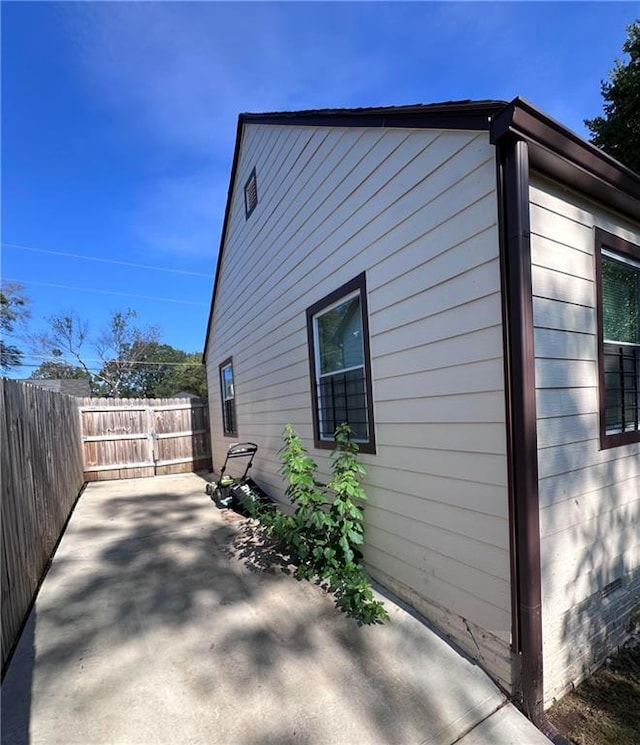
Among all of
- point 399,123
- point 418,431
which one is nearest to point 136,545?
point 418,431

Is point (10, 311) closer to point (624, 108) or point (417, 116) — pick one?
point (417, 116)

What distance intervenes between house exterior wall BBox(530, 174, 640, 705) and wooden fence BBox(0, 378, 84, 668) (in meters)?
3.23

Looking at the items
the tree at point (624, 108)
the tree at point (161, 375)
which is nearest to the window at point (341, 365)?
the tree at point (624, 108)

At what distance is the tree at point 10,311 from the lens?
23.7 meters

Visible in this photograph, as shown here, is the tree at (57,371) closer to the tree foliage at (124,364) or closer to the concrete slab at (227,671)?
the tree foliage at (124,364)

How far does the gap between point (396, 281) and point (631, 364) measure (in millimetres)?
2010

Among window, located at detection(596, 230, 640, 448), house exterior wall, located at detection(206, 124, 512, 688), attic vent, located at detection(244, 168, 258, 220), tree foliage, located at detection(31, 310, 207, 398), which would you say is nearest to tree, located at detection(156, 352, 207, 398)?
tree foliage, located at detection(31, 310, 207, 398)

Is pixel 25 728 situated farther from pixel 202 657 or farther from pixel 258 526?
pixel 258 526

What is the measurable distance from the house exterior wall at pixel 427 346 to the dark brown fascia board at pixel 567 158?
0.18 metres

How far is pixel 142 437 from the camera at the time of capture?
9.95m

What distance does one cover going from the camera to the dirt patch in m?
2.00

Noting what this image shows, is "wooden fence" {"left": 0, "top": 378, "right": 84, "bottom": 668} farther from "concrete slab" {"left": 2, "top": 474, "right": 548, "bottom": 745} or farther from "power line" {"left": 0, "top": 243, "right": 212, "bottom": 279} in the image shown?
"power line" {"left": 0, "top": 243, "right": 212, "bottom": 279}

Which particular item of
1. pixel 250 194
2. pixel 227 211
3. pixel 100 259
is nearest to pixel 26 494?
pixel 250 194

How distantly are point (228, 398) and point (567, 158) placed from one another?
7.23 meters
